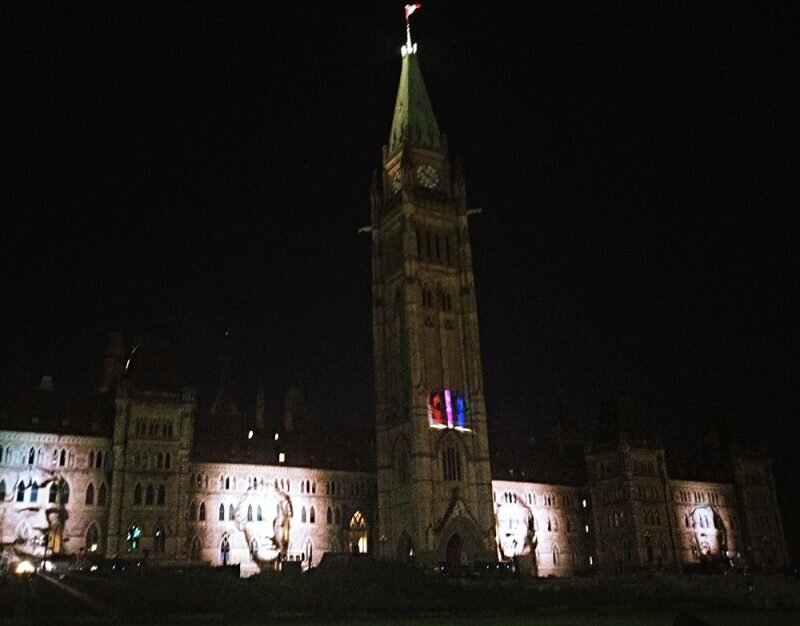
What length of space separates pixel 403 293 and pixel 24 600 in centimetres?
5868

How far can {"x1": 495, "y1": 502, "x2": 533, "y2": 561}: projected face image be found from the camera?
97062 millimetres

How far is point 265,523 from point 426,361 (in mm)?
22826

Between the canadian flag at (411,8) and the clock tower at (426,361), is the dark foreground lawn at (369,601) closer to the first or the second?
the clock tower at (426,361)

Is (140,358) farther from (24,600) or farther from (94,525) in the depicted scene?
(24,600)

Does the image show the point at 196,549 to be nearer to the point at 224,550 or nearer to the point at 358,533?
the point at 224,550

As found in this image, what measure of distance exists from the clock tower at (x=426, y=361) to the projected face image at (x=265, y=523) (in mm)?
9961

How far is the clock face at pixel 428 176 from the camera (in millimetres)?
100375

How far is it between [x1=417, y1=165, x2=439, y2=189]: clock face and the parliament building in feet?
0.88

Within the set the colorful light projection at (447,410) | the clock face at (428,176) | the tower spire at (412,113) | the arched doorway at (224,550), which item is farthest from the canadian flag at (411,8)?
the arched doorway at (224,550)

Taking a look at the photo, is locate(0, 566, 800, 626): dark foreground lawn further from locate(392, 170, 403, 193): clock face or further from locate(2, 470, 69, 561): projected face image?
locate(392, 170, 403, 193): clock face

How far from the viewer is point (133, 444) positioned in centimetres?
7788

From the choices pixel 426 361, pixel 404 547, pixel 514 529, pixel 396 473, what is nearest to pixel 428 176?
pixel 426 361

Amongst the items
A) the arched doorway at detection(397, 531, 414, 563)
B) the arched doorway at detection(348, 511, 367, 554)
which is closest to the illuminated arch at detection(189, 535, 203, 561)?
the arched doorway at detection(348, 511, 367, 554)

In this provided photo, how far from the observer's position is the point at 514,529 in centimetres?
9844
